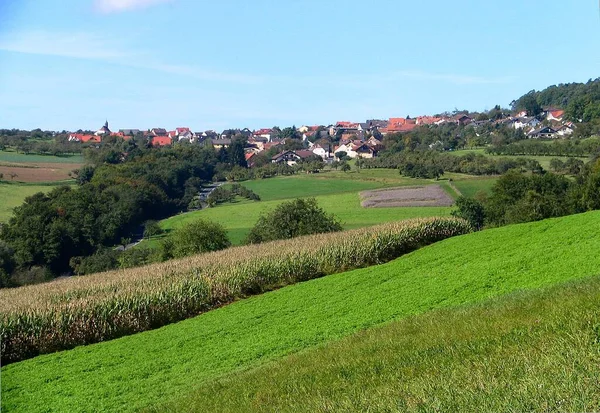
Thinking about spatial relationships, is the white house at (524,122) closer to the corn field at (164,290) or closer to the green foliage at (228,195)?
the green foliage at (228,195)

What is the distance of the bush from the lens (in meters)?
40.9

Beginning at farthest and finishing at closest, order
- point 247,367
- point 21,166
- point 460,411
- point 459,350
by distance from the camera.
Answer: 1. point 21,166
2. point 247,367
3. point 459,350
4. point 460,411

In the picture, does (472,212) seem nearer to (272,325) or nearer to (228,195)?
(272,325)

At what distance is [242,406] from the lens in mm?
8773

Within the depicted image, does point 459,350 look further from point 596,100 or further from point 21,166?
point 596,100

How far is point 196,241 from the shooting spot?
41188 millimetres

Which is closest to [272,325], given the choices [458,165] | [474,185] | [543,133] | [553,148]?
[474,185]

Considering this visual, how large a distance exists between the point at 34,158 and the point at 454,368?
97.8 meters

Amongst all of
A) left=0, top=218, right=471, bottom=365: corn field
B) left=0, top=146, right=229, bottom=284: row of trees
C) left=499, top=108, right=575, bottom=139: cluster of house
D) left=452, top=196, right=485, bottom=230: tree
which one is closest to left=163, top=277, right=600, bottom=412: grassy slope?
left=0, top=218, right=471, bottom=365: corn field

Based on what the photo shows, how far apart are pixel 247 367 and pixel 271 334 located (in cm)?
303

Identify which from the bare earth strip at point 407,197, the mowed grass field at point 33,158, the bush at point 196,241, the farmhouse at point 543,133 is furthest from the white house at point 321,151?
the bush at point 196,241

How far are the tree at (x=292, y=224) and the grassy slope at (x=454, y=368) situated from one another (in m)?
30.8

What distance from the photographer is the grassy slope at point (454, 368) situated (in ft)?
20.6

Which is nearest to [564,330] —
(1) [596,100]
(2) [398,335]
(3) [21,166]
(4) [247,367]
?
(2) [398,335]
